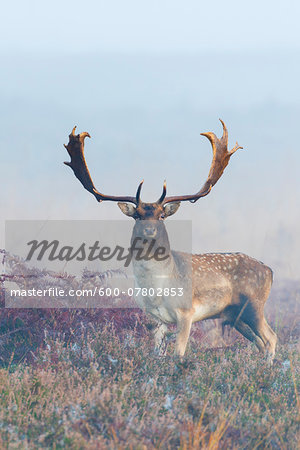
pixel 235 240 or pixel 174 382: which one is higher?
pixel 174 382

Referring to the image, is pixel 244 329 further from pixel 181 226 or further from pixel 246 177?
pixel 246 177

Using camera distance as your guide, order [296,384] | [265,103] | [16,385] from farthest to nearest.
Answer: [265,103]
[296,384]
[16,385]

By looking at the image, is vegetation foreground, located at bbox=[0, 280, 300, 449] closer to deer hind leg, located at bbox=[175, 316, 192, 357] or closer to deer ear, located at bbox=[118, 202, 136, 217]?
deer hind leg, located at bbox=[175, 316, 192, 357]

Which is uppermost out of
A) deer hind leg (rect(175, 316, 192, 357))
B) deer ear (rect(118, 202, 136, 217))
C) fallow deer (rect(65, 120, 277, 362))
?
deer ear (rect(118, 202, 136, 217))

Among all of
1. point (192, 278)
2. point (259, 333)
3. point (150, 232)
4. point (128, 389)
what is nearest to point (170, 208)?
point (150, 232)

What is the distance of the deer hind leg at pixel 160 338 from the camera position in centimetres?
847

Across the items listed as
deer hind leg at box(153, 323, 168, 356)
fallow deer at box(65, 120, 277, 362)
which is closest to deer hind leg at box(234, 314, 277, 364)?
fallow deer at box(65, 120, 277, 362)

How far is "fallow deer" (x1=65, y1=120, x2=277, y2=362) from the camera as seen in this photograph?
27.9ft

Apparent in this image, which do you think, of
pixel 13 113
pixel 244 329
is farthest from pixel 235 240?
pixel 13 113

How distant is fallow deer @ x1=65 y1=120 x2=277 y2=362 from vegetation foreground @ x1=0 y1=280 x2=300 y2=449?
329 mm

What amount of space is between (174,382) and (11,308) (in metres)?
2.46

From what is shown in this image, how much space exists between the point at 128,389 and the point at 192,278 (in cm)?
208

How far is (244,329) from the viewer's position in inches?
370

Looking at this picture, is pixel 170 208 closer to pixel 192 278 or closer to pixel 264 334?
pixel 192 278
